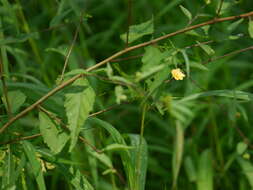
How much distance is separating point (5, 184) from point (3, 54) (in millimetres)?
548

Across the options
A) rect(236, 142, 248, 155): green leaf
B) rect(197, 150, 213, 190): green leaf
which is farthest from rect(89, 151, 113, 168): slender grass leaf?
rect(197, 150, 213, 190): green leaf

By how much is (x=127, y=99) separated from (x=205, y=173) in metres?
0.99

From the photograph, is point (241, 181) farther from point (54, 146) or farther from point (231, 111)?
point (54, 146)

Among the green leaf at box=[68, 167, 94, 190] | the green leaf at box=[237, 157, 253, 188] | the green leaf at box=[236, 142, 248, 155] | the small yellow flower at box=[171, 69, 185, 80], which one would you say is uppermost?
the small yellow flower at box=[171, 69, 185, 80]

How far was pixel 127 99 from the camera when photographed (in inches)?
46.0

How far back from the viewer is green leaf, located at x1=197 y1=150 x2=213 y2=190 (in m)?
1.99

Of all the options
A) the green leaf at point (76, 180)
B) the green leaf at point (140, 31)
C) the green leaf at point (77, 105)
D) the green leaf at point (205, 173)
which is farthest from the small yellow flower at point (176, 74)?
the green leaf at point (205, 173)

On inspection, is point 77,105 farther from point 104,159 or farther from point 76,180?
point 76,180

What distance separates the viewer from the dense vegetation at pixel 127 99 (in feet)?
3.59

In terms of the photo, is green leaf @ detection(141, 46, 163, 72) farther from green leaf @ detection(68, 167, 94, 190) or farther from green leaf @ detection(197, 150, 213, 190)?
green leaf @ detection(197, 150, 213, 190)

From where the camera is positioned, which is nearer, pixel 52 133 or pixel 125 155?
pixel 52 133

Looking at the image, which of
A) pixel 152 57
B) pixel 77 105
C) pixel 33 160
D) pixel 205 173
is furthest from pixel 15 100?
pixel 205 173

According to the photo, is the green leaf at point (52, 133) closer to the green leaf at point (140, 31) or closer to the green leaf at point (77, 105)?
the green leaf at point (77, 105)

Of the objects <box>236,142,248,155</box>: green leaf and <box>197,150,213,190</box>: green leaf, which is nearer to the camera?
<box>236,142,248,155</box>: green leaf
